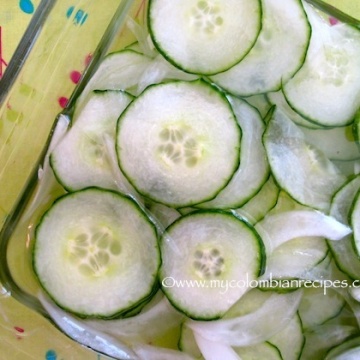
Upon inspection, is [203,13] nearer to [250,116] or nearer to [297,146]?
[250,116]

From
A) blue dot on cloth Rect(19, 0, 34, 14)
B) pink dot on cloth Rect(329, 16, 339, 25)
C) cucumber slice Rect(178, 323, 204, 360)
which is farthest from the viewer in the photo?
blue dot on cloth Rect(19, 0, 34, 14)

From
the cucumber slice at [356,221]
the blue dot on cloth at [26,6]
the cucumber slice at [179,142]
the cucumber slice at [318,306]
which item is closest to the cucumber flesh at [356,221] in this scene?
the cucumber slice at [356,221]

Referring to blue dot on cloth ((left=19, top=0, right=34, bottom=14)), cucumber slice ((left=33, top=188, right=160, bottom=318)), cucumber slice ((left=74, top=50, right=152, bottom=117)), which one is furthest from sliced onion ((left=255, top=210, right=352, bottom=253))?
blue dot on cloth ((left=19, top=0, right=34, bottom=14))

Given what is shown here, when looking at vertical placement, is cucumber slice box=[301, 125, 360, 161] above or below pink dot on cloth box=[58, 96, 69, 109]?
above

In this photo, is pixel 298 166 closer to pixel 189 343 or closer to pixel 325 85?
pixel 325 85

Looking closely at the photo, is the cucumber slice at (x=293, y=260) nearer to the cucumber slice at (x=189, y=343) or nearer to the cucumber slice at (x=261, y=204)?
the cucumber slice at (x=261, y=204)

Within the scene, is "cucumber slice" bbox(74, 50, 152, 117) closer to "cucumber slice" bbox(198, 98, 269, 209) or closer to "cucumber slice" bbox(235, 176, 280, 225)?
"cucumber slice" bbox(198, 98, 269, 209)
